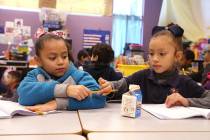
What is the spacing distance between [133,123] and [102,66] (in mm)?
1753

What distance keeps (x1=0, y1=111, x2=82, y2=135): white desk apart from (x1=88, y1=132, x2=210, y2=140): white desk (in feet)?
0.25

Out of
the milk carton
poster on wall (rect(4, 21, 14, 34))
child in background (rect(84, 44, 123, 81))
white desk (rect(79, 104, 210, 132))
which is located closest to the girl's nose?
white desk (rect(79, 104, 210, 132))

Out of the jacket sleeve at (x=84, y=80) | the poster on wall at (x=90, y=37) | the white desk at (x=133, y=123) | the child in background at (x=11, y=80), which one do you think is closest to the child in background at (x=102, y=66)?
the child in background at (x=11, y=80)

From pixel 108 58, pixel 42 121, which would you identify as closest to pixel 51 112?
pixel 42 121

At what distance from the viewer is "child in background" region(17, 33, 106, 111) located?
1.19 meters

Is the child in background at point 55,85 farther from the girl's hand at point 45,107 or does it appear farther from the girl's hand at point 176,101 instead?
the girl's hand at point 176,101

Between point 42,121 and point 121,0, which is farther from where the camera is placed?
point 121,0

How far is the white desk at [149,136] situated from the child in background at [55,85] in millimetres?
383

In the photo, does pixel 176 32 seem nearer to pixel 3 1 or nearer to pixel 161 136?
pixel 161 136

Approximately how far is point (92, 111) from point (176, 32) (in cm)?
77

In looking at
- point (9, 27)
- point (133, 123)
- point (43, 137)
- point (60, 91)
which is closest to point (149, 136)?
point (133, 123)

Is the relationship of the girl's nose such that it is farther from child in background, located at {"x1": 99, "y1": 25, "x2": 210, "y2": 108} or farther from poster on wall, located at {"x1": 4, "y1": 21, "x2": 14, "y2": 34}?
poster on wall, located at {"x1": 4, "y1": 21, "x2": 14, "y2": 34}

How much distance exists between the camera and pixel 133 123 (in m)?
0.98

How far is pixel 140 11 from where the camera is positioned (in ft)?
17.1
